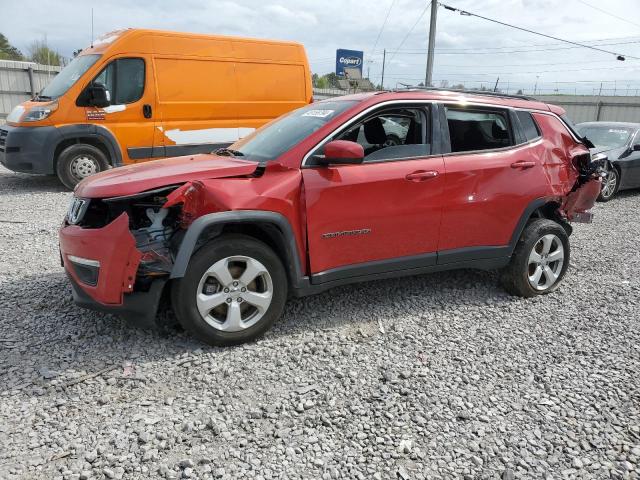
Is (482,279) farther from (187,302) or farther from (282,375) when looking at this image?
(187,302)

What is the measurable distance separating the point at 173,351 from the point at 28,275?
2.08m

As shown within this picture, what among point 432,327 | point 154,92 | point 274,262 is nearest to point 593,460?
point 432,327

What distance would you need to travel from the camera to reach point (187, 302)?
10.8ft

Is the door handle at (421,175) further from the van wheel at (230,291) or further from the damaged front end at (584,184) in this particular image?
the damaged front end at (584,184)

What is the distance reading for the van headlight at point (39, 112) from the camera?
8.32 m

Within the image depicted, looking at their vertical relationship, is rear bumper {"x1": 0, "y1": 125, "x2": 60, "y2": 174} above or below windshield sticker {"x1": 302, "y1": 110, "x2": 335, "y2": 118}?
below

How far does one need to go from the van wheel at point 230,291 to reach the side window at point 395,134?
1.18 m

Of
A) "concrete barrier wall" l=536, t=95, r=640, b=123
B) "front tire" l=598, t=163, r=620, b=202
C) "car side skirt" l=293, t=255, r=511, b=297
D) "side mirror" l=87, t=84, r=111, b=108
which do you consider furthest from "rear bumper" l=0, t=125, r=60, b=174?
"concrete barrier wall" l=536, t=95, r=640, b=123

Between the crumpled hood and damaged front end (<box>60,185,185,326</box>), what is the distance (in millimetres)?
54

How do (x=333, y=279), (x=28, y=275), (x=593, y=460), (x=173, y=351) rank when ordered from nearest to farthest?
(x=593, y=460)
(x=173, y=351)
(x=333, y=279)
(x=28, y=275)

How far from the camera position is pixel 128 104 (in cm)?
855

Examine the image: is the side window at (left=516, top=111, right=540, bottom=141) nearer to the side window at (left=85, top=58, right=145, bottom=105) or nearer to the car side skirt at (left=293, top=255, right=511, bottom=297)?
the car side skirt at (left=293, top=255, right=511, bottom=297)

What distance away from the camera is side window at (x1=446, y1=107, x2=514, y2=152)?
4.12m

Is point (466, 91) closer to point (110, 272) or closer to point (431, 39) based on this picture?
point (110, 272)
